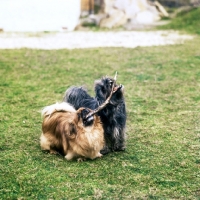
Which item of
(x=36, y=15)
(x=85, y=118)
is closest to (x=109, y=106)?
(x=85, y=118)

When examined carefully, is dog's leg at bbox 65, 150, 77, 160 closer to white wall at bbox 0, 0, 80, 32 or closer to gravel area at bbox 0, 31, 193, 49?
gravel area at bbox 0, 31, 193, 49

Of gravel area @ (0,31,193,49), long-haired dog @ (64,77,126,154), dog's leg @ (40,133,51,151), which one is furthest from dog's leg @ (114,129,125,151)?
gravel area @ (0,31,193,49)

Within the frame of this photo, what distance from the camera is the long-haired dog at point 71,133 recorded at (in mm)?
4219

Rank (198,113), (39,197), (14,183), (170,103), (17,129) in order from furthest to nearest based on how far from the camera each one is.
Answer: (170,103), (198,113), (17,129), (14,183), (39,197)

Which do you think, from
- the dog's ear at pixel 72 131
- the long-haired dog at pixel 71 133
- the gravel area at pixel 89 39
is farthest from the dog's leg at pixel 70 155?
the gravel area at pixel 89 39

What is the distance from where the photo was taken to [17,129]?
5453mm

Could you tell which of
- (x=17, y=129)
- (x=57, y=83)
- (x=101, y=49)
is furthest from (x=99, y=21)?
(x=17, y=129)

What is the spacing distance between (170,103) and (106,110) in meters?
2.47

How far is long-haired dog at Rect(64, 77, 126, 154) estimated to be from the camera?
170 inches

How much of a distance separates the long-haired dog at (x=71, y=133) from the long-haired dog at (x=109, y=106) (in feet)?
0.45

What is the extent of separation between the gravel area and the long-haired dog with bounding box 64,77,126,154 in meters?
6.41

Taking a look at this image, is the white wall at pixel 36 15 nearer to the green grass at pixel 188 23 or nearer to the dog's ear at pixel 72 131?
the green grass at pixel 188 23

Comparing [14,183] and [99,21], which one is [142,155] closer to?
[14,183]

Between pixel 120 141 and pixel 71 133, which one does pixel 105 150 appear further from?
pixel 71 133
